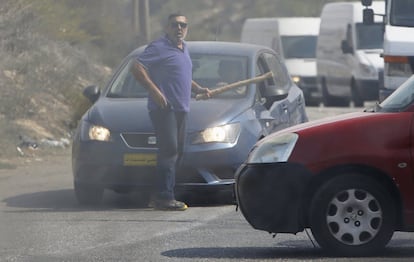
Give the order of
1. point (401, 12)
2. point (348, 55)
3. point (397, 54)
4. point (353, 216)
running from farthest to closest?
point (348, 55) → point (401, 12) → point (397, 54) → point (353, 216)

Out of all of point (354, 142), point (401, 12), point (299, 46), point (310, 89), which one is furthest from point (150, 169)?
point (299, 46)

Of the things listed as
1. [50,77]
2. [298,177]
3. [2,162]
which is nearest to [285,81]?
[2,162]

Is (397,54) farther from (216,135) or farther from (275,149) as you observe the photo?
(275,149)

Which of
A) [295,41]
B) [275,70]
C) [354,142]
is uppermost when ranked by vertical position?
[354,142]

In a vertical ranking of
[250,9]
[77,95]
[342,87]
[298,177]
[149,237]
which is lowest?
[250,9]

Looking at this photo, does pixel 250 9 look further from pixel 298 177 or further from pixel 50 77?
pixel 298 177

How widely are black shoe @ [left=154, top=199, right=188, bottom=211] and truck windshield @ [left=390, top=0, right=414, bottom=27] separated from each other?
697 centimetres

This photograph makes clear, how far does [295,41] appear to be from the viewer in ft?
120

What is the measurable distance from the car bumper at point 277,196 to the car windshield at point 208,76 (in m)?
4.10

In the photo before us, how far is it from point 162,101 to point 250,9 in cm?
5996

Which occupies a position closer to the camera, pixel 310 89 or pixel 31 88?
pixel 31 88

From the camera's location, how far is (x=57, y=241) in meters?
10.6

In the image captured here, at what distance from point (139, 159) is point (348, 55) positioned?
18.7 metres

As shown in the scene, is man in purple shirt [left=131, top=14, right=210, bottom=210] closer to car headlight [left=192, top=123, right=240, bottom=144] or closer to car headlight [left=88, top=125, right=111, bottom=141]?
car headlight [left=192, top=123, right=240, bottom=144]
